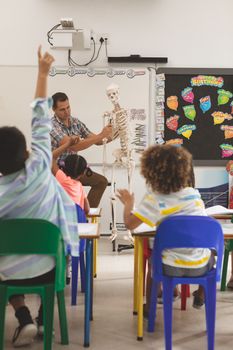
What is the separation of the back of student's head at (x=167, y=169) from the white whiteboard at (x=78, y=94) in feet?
12.4

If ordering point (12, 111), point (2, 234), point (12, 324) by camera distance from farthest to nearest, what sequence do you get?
1. point (12, 111)
2. point (12, 324)
3. point (2, 234)

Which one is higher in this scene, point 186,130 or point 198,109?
point 198,109

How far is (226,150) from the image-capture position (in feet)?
21.1

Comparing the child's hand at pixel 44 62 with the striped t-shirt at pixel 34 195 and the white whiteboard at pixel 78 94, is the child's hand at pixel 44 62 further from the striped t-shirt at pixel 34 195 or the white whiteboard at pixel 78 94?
the white whiteboard at pixel 78 94

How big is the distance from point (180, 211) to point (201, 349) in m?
0.79

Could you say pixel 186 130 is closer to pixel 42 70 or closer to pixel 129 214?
pixel 129 214

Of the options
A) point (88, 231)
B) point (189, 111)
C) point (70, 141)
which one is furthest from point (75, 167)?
point (189, 111)

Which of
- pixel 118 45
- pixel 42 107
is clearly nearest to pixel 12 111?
pixel 118 45

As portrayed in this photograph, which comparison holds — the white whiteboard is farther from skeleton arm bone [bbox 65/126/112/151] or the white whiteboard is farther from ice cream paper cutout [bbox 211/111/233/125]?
skeleton arm bone [bbox 65/126/112/151]

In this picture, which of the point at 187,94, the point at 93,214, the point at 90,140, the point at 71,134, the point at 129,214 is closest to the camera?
the point at 129,214

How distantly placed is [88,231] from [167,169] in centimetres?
55

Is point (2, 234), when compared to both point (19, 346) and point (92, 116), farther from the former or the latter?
point (92, 116)

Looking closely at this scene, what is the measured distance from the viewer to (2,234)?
221cm

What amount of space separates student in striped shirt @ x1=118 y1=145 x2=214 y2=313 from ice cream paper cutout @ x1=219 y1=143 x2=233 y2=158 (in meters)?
4.00
